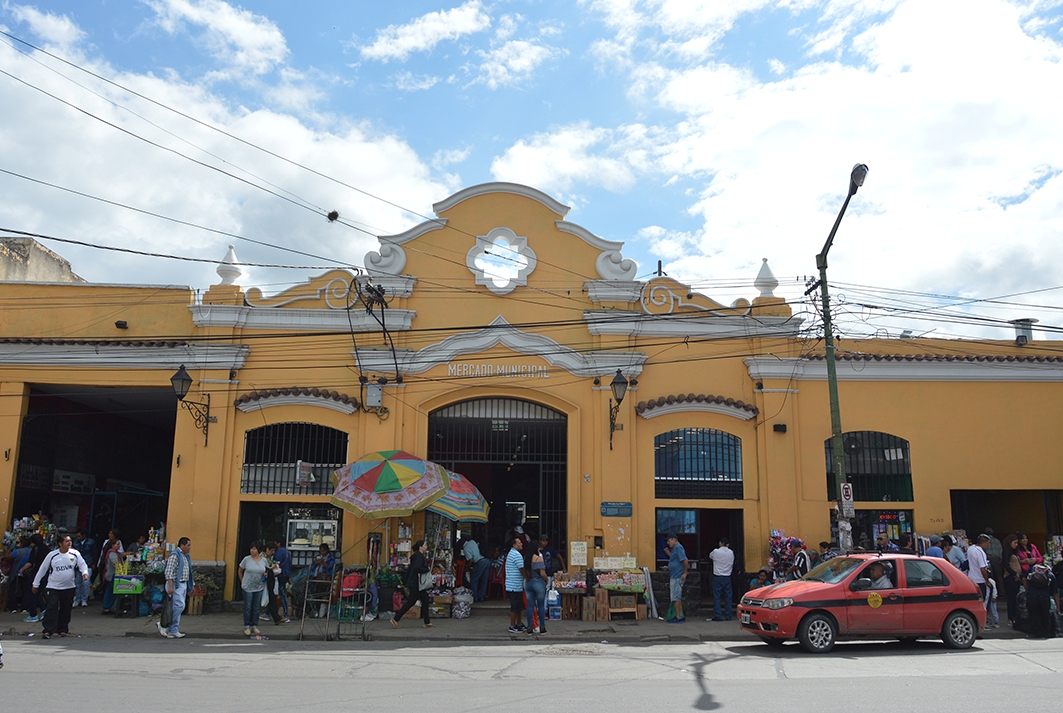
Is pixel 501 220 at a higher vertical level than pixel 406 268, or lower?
higher

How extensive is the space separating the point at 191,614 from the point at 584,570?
781 centimetres

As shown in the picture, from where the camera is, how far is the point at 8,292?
1858cm

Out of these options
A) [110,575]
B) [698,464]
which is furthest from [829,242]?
[110,575]

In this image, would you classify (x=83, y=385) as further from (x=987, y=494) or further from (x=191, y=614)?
(x=987, y=494)

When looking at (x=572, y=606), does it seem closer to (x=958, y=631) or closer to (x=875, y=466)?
(x=958, y=631)

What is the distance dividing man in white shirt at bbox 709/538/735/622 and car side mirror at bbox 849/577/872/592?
3951 millimetres

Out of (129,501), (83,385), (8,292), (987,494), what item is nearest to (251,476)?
(83,385)

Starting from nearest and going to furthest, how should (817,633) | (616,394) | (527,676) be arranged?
(527,676), (817,633), (616,394)

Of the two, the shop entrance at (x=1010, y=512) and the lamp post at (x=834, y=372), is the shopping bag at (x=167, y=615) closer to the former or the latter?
the lamp post at (x=834, y=372)

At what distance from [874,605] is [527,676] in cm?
561

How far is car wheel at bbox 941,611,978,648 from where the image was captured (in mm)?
12586

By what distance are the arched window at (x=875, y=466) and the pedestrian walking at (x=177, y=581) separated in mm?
12887

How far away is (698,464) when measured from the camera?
18.2 meters

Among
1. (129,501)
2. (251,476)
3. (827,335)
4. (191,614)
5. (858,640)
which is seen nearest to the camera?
(858,640)
